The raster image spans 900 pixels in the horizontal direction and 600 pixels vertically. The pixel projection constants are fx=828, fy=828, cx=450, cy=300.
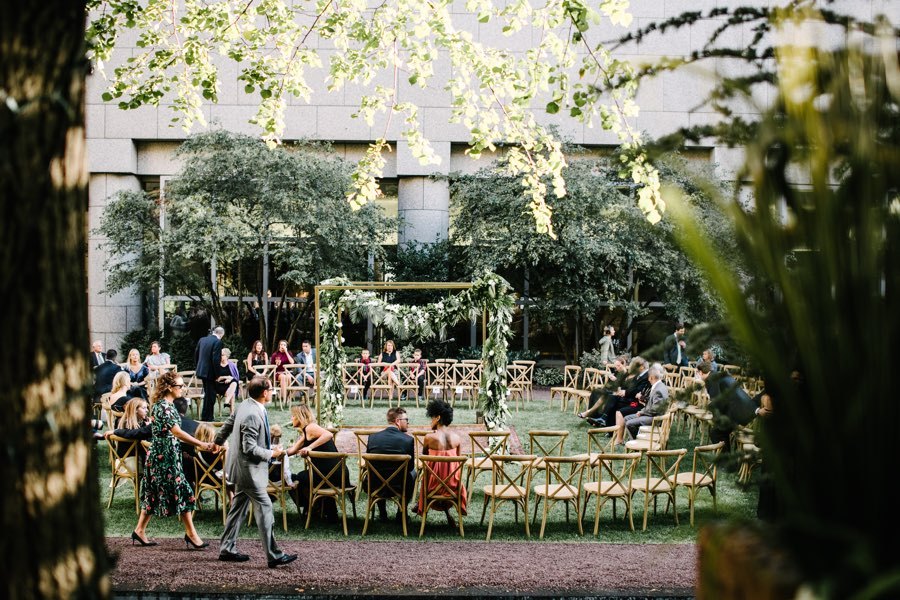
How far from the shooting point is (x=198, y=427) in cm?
893

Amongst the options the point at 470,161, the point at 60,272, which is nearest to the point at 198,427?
the point at 60,272

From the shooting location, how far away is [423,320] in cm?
1324

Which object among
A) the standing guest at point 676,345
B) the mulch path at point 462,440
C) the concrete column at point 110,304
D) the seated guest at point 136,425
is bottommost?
the mulch path at point 462,440

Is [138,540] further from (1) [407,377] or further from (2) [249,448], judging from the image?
(1) [407,377]

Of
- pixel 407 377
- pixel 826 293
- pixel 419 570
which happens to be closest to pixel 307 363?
pixel 407 377

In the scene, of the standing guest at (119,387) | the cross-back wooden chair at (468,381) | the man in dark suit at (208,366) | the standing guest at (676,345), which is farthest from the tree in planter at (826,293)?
the cross-back wooden chair at (468,381)

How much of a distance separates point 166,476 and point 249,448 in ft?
4.02

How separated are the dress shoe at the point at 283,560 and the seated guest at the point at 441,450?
1.71 meters

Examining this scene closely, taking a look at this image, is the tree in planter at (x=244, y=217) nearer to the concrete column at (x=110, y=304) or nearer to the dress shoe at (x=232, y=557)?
the concrete column at (x=110, y=304)

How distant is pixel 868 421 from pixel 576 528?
7834 millimetres

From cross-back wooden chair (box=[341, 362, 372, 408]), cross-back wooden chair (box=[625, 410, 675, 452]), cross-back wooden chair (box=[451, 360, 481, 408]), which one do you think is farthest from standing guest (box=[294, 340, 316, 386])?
cross-back wooden chair (box=[625, 410, 675, 452])

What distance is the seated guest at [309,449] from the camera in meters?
8.72

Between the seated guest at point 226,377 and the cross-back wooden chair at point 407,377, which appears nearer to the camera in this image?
the seated guest at point 226,377

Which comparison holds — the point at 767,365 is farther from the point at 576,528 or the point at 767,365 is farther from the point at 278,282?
the point at 278,282
